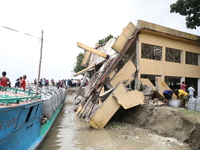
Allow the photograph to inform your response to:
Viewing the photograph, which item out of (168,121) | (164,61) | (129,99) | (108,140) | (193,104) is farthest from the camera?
(164,61)

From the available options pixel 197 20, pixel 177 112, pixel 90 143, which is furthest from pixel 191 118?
pixel 197 20

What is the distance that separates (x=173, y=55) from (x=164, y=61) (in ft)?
4.23

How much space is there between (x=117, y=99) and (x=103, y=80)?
2685 mm

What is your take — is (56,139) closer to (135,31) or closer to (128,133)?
(128,133)

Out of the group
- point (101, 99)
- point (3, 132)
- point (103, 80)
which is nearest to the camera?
point (3, 132)

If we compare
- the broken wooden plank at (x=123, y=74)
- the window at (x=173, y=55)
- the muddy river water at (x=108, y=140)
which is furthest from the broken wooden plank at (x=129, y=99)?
the window at (x=173, y=55)

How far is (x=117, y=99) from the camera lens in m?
8.19

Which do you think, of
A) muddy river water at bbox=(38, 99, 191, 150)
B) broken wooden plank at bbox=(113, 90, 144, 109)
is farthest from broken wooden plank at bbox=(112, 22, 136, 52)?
muddy river water at bbox=(38, 99, 191, 150)

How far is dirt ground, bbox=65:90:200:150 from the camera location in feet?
20.0

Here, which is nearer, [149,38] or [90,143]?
[90,143]

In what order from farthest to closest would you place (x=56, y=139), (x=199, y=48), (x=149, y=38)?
(x=199, y=48), (x=149, y=38), (x=56, y=139)

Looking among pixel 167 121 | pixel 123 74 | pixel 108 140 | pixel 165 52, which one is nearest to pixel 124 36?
pixel 123 74

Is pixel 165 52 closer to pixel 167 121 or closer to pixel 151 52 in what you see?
pixel 151 52

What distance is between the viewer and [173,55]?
13.1 m
